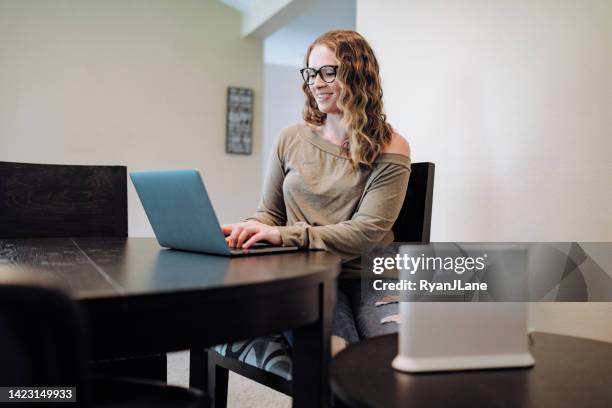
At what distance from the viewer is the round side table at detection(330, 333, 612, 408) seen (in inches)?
28.3

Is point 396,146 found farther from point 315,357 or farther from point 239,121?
point 239,121

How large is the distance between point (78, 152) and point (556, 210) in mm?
3543

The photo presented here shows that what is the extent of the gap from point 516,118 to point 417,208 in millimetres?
443

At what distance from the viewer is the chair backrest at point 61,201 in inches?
70.8

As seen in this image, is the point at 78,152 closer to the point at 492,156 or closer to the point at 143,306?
the point at 492,156

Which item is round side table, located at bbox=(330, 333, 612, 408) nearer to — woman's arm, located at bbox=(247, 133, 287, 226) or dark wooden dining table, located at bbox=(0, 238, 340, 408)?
dark wooden dining table, located at bbox=(0, 238, 340, 408)

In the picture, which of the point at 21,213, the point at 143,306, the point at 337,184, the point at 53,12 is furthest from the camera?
the point at 53,12

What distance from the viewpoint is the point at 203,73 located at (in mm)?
4586

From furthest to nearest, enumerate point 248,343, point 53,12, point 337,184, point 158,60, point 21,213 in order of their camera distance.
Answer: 1. point 158,60
2. point 53,12
3. point 21,213
4. point 337,184
5. point 248,343

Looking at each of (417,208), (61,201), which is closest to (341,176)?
(417,208)

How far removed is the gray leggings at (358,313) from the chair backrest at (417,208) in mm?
284

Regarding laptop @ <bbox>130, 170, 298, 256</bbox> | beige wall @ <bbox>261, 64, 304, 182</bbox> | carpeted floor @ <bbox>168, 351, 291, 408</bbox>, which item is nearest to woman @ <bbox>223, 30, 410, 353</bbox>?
laptop @ <bbox>130, 170, 298, 256</bbox>

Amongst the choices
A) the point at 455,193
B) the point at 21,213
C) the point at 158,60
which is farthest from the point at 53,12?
the point at 455,193

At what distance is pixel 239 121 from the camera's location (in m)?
4.73
